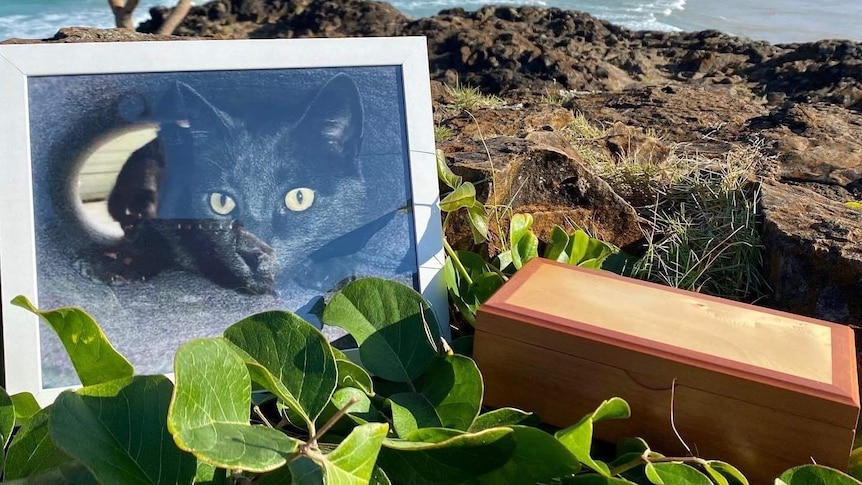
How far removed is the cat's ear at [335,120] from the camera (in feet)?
3.00

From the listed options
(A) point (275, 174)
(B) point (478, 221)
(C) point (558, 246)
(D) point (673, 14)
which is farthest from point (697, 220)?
(D) point (673, 14)

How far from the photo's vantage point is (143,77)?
0.88 metres

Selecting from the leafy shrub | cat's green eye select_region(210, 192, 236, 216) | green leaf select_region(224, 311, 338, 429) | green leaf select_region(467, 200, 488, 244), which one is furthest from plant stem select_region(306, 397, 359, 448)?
green leaf select_region(467, 200, 488, 244)

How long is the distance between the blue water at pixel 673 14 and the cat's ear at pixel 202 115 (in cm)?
1557

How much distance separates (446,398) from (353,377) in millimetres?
101

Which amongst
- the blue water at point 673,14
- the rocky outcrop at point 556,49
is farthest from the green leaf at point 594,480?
the blue water at point 673,14

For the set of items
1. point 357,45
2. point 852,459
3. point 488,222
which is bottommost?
point 852,459

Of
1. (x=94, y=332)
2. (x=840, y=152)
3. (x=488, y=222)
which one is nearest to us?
(x=94, y=332)

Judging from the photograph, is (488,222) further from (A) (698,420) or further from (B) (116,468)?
(B) (116,468)

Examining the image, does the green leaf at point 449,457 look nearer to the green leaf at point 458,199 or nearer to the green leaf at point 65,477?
the green leaf at point 65,477

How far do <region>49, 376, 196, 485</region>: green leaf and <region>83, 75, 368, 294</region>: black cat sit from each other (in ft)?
1.00

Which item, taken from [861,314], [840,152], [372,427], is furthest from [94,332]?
[840,152]

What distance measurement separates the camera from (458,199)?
3.23 ft

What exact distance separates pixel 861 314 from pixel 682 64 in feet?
28.9
